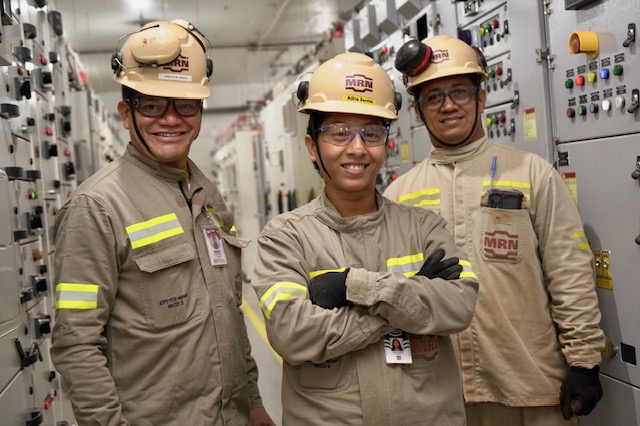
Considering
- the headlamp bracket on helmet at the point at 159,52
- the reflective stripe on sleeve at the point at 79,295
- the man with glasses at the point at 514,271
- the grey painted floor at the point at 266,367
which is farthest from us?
the grey painted floor at the point at 266,367

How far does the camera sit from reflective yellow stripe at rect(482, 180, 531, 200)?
2.61 metres

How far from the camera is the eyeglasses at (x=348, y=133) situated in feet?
6.65

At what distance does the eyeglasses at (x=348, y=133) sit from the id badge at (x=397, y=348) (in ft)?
1.98

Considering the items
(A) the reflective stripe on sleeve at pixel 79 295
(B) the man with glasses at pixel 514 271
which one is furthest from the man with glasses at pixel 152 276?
(B) the man with glasses at pixel 514 271

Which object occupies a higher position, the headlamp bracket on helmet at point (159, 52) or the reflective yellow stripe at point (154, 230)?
the headlamp bracket on helmet at point (159, 52)

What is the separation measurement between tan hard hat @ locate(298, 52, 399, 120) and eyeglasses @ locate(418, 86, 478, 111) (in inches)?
26.4

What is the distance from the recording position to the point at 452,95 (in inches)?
108

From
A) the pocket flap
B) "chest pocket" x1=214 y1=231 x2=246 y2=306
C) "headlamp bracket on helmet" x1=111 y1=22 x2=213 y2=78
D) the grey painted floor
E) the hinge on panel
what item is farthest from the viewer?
the grey painted floor

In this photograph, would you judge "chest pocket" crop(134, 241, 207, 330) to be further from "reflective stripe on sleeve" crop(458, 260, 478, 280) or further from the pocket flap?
"reflective stripe on sleeve" crop(458, 260, 478, 280)

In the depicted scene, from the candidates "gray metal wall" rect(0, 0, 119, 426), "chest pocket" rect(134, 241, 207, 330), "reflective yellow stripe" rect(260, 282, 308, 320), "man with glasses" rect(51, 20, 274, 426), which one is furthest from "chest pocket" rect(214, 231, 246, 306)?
"gray metal wall" rect(0, 0, 119, 426)

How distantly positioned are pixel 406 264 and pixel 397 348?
26cm

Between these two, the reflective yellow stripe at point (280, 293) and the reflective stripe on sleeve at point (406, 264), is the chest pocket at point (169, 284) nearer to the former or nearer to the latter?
the reflective yellow stripe at point (280, 293)

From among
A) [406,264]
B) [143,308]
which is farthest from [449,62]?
[143,308]

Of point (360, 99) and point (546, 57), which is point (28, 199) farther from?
point (546, 57)
